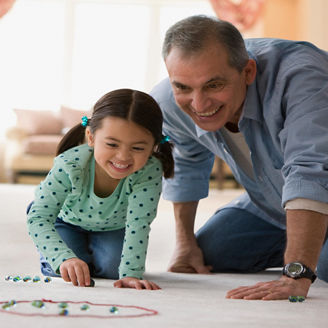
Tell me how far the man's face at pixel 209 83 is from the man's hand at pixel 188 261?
1.77 ft

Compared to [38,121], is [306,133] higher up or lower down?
higher up

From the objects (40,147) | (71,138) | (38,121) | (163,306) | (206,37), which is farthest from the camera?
(38,121)

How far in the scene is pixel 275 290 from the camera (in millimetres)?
1238

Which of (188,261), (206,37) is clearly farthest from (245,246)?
(206,37)

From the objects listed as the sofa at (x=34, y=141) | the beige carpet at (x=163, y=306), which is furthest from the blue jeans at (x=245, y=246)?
the sofa at (x=34, y=141)

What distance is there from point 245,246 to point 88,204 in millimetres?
638

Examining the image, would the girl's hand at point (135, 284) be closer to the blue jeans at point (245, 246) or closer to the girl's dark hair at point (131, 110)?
the girl's dark hair at point (131, 110)

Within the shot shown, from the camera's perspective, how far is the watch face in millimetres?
1247

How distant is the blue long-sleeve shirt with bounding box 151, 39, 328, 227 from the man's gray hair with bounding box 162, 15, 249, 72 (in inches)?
4.0

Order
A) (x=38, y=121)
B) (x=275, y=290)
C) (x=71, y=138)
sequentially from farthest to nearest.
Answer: (x=38, y=121), (x=71, y=138), (x=275, y=290)

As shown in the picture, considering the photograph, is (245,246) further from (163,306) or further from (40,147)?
(40,147)

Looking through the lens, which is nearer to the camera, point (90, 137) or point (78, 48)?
point (90, 137)

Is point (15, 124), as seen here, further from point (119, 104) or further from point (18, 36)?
point (119, 104)

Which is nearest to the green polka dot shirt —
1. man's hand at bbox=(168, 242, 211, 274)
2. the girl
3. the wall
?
the girl
